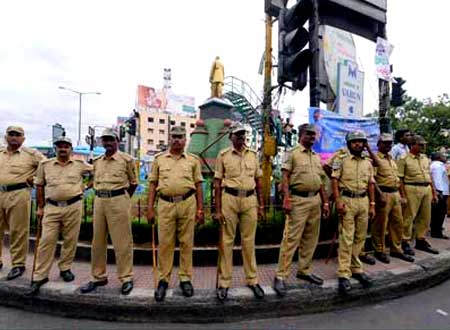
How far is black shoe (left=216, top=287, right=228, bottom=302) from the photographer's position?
3.69 m

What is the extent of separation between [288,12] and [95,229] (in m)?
5.39

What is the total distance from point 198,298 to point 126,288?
78 cm

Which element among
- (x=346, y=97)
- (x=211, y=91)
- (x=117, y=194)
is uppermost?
(x=211, y=91)

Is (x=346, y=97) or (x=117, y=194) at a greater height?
(x=346, y=97)

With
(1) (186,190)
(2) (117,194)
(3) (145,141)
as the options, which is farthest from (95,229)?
(3) (145,141)

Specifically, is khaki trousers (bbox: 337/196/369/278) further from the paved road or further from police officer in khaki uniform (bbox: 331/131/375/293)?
the paved road

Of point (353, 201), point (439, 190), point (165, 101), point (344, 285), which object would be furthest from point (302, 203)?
point (165, 101)

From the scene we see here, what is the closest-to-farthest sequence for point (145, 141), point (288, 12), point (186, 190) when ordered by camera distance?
point (186, 190) < point (288, 12) < point (145, 141)

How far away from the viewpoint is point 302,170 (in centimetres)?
414

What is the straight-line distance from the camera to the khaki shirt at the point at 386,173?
5098mm

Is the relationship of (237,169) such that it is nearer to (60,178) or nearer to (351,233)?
(351,233)

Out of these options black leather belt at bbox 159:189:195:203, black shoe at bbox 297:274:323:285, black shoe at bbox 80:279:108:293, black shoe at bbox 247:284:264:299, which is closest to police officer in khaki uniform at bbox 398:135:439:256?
black shoe at bbox 297:274:323:285

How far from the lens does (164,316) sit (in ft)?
11.8

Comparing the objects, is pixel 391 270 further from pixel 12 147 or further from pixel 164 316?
pixel 12 147
